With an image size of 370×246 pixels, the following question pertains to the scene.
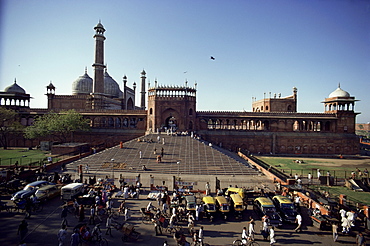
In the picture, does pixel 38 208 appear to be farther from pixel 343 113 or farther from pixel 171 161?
pixel 343 113

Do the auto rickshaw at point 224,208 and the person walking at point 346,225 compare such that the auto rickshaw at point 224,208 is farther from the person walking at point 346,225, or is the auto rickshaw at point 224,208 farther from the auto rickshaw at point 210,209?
the person walking at point 346,225

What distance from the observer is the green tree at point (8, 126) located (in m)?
37.5

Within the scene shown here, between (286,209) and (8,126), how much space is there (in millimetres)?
43414

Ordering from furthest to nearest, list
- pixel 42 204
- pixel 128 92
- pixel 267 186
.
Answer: pixel 128 92
pixel 267 186
pixel 42 204

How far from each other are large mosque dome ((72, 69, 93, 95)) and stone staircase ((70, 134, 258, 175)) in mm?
28347

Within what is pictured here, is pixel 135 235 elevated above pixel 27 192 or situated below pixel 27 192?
below

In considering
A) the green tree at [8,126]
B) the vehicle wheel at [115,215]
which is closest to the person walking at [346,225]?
the vehicle wheel at [115,215]

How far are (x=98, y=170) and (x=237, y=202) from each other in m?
14.9

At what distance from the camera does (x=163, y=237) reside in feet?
36.6

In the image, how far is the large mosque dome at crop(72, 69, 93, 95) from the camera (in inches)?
2105

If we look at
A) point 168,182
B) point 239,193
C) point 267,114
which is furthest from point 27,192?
point 267,114

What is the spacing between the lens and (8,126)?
39219 mm

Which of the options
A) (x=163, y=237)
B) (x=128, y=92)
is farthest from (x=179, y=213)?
(x=128, y=92)

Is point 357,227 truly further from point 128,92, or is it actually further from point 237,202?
point 128,92
